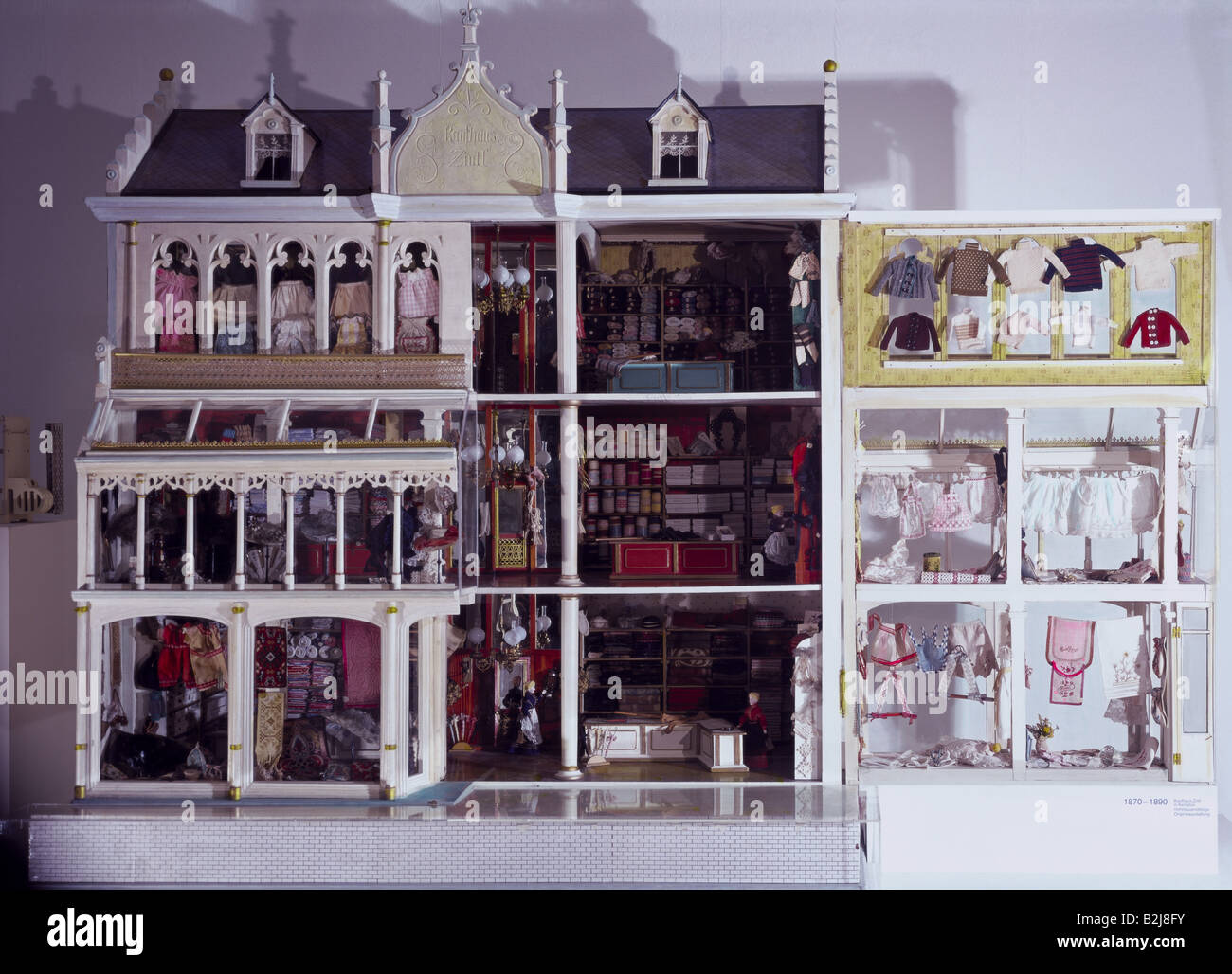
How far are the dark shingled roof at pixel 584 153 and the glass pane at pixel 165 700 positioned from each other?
3.18 metres

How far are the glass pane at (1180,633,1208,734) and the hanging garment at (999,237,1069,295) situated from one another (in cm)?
280

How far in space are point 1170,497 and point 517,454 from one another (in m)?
4.77

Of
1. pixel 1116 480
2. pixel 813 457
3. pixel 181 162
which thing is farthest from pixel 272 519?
pixel 1116 480

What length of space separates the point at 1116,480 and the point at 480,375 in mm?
4911

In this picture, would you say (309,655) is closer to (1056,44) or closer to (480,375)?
(480,375)

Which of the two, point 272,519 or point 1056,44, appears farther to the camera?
point 1056,44

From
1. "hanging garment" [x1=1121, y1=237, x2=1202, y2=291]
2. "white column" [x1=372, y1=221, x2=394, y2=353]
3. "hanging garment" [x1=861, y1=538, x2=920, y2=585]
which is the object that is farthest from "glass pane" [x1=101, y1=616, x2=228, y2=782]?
"hanging garment" [x1=1121, y1=237, x2=1202, y2=291]

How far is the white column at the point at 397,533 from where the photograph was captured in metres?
7.65

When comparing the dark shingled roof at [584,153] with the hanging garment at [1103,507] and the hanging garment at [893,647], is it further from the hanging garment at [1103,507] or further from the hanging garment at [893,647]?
the hanging garment at [893,647]

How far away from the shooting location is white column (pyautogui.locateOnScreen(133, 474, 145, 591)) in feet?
24.8

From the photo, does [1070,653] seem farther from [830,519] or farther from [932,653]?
[830,519]

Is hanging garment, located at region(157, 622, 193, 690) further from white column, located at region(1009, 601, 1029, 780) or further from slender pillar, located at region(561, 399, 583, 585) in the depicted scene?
white column, located at region(1009, 601, 1029, 780)

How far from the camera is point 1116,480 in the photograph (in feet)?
27.8

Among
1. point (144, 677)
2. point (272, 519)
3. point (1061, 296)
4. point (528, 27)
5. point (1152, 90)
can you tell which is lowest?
point (144, 677)
